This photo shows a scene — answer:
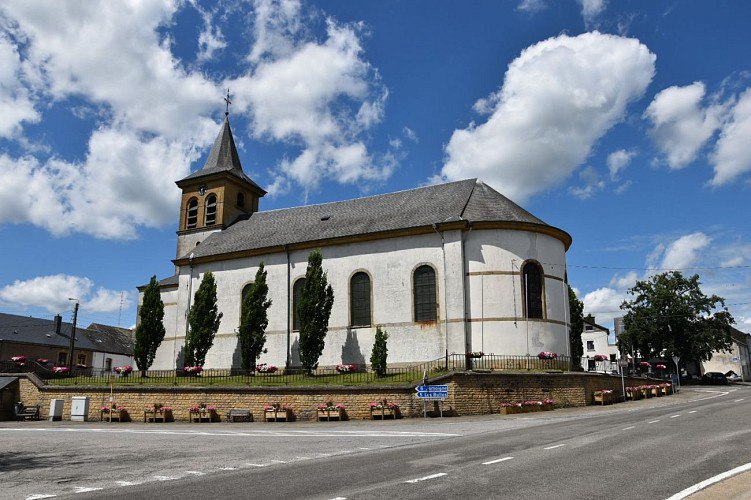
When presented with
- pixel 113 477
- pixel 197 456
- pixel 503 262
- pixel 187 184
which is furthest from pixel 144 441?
pixel 187 184

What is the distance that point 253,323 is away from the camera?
3225cm

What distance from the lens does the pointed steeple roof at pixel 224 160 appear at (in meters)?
43.3

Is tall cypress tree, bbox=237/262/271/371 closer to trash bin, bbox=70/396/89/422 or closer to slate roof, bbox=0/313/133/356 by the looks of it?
trash bin, bbox=70/396/89/422

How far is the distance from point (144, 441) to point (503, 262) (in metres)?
19.4

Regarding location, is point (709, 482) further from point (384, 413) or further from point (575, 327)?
point (575, 327)

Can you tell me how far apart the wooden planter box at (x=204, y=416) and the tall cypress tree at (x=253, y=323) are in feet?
19.4

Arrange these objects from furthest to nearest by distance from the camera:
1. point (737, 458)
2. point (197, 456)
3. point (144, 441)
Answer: point (144, 441) < point (197, 456) < point (737, 458)

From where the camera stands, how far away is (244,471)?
10242 mm

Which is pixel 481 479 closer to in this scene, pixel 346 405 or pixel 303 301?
pixel 346 405

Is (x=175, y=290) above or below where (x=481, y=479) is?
above

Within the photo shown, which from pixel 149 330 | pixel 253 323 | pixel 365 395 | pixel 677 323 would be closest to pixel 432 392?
pixel 365 395

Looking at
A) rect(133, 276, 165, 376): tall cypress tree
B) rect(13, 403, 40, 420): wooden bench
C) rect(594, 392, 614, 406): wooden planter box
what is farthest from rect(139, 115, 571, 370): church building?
rect(13, 403, 40, 420): wooden bench

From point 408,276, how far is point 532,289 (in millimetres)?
6609

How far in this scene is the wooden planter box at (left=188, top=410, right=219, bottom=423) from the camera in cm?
2550
